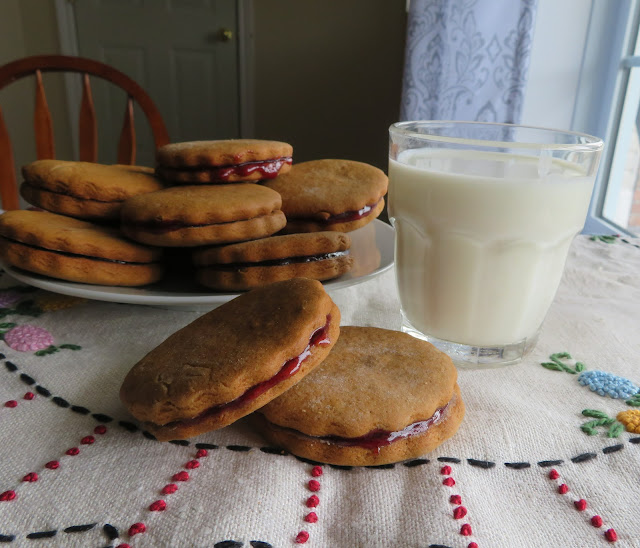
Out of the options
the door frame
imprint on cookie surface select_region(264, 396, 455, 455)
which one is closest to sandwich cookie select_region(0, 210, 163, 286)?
imprint on cookie surface select_region(264, 396, 455, 455)

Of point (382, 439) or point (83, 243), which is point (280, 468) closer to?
point (382, 439)

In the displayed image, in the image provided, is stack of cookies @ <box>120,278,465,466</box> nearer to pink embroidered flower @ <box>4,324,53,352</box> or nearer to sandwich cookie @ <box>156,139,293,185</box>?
pink embroidered flower @ <box>4,324,53,352</box>

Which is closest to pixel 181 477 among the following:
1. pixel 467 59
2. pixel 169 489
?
pixel 169 489

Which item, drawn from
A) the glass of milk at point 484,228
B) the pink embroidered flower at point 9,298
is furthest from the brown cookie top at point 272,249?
the pink embroidered flower at point 9,298

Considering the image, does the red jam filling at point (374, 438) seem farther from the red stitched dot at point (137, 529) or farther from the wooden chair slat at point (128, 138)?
the wooden chair slat at point (128, 138)

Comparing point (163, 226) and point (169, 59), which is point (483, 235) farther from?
point (169, 59)

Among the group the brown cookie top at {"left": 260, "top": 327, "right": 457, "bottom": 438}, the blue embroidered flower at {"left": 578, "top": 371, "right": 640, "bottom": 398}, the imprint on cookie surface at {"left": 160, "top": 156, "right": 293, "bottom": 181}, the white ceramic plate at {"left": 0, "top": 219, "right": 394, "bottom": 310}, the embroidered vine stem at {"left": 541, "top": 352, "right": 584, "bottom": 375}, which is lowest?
the embroidered vine stem at {"left": 541, "top": 352, "right": 584, "bottom": 375}
